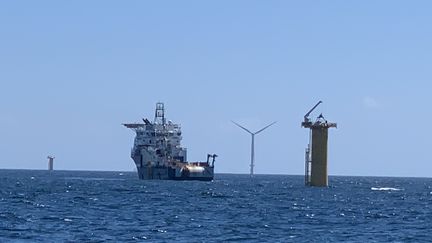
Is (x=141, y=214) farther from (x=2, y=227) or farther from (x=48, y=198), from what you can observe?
(x=48, y=198)

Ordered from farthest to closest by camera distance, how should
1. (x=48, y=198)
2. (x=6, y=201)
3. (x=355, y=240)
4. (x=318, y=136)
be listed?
(x=318, y=136) → (x=48, y=198) → (x=6, y=201) → (x=355, y=240)

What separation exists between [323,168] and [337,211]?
5917 centimetres

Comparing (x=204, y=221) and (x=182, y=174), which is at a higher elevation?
(x=182, y=174)

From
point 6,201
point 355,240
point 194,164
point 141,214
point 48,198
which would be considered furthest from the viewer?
point 194,164

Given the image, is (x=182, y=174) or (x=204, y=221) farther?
(x=182, y=174)

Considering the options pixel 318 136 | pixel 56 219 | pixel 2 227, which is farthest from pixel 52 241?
pixel 318 136

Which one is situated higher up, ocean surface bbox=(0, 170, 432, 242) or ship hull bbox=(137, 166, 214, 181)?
ship hull bbox=(137, 166, 214, 181)

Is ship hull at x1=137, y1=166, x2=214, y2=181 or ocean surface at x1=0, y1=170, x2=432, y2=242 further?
ship hull at x1=137, y1=166, x2=214, y2=181

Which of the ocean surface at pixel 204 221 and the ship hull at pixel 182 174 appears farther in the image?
the ship hull at pixel 182 174

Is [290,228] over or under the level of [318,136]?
under

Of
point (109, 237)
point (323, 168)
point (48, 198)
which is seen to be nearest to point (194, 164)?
point (323, 168)

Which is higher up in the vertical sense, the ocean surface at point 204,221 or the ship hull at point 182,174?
the ship hull at point 182,174

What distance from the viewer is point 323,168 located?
150m

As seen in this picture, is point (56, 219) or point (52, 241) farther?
point (56, 219)
